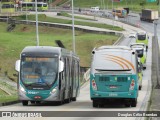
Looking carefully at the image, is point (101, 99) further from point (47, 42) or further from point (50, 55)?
point (47, 42)

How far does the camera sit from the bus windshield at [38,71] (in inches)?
1169

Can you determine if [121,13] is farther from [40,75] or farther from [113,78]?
[113,78]

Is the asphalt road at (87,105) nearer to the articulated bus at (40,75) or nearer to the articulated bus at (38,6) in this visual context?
the articulated bus at (40,75)

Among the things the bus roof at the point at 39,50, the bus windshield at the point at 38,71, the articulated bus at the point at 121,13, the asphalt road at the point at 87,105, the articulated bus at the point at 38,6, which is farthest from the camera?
the articulated bus at the point at 38,6

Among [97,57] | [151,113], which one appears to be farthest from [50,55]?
[151,113]

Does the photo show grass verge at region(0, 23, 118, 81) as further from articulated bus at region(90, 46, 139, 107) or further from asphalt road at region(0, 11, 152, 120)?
articulated bus at region(90, 46, 139, 107)

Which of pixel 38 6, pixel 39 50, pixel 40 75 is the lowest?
pixel 38 6

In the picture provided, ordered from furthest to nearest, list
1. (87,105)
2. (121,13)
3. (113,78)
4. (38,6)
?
(38,6) → (121,13) → (87,105) → (113,78)

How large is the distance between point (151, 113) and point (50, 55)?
26.5 feet

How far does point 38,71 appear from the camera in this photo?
97.9 feet

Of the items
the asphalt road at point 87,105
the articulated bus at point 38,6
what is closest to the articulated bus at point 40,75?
the asphalt road at point 87,105

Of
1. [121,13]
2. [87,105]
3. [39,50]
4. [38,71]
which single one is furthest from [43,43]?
[121,13]

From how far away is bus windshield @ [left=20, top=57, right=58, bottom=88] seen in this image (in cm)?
2970

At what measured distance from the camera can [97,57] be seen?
28406 mm
